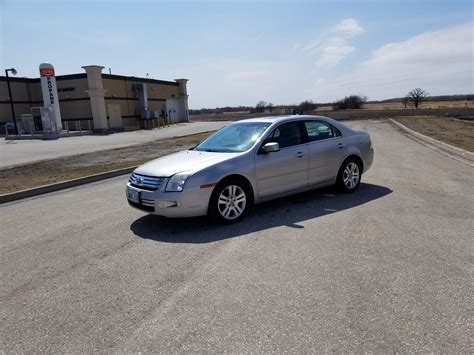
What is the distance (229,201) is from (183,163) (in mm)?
908

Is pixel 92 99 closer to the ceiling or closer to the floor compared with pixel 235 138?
closer to the ceiling

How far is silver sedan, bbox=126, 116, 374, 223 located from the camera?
5297 mm

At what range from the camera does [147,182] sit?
216 inches

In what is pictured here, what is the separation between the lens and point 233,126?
7062mm

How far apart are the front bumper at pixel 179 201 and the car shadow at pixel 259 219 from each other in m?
0.30

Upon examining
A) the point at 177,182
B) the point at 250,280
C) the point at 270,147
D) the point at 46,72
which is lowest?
the point at 250,280

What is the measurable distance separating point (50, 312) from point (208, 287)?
1.44 meters

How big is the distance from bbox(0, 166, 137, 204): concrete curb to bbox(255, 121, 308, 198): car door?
18.9 ft

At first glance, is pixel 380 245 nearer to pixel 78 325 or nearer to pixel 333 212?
pixel 333 212

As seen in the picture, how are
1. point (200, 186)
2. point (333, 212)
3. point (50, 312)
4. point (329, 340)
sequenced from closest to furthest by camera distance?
point (329, 340) → point (50, 312) → point (200, 186) → point (333, 212)

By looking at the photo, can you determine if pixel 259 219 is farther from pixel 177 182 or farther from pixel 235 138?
pixel 235 138

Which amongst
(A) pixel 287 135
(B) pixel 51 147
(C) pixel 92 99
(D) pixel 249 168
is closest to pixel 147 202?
(D) pixel 249 168

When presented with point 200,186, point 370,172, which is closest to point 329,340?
point 200,186

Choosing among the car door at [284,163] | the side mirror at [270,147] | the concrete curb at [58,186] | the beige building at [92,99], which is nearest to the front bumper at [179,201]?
the car door at [284,163]
